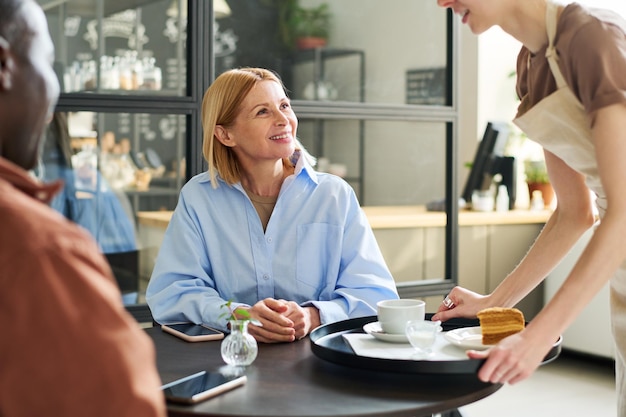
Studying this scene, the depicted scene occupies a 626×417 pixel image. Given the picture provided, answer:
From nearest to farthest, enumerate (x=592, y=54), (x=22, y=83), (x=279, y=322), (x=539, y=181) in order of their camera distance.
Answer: (x=22, y=83)
(x=592, y=54)
(x=279, y=322)
(x=539, y=181)

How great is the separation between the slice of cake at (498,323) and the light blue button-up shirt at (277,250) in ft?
1.76

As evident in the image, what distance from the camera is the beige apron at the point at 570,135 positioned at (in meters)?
1.49

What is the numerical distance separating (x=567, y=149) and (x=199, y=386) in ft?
2.64

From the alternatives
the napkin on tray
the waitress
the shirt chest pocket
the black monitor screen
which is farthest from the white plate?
the black monitor screen

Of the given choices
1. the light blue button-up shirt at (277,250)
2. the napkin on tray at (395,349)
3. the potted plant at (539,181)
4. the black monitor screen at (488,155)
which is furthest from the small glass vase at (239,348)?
the potted plant at (539,181)

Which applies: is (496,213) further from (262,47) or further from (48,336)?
(48,336)

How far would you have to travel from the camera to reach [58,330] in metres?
0.76

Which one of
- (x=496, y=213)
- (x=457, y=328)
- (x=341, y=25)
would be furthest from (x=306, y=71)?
(x=457, y=328)

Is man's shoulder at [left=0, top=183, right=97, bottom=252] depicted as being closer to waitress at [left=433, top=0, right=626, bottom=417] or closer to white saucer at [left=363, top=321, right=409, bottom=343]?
waitress at [left=433, top=0, right=626, bottom=417]

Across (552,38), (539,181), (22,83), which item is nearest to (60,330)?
(22,83)

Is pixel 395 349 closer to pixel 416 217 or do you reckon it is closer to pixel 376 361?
pixel 376 361

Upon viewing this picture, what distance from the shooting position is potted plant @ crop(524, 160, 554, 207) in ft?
16.7

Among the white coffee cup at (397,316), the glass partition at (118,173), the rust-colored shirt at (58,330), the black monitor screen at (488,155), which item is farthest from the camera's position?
the black monitor screen at (488,155)

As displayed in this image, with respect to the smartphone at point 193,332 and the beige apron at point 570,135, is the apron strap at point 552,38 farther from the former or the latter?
the smartphone at point 193,332
